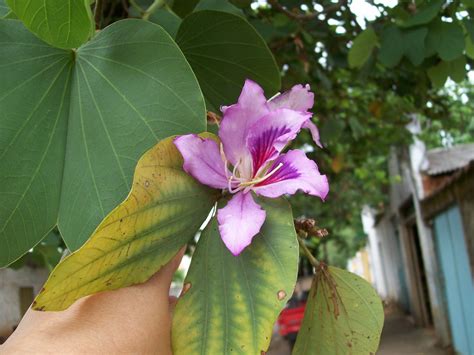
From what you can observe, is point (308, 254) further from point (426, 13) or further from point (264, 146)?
point (426, 13)

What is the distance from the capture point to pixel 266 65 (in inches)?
30.0

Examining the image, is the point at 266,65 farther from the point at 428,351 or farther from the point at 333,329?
the point at 428,351

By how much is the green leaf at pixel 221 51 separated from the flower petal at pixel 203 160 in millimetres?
258

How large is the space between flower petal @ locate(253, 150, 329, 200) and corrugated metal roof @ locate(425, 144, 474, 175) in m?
7.54

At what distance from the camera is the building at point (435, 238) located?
595cm

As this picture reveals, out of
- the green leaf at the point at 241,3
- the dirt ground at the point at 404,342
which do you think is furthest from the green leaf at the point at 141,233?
the dirt ground at the point at 404,342

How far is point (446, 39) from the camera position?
162cm

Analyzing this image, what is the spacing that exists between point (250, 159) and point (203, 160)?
0.04 meters

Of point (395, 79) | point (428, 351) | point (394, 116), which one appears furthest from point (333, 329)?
point (428, 351)

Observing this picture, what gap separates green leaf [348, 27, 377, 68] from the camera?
6.07 ft

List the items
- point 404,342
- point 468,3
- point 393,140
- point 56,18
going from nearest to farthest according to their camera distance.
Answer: point 56,18
point 468,3
point 393,140
point 404,342

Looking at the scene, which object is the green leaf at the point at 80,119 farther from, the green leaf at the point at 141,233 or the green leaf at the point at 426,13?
the green leaf at the point at 426,13

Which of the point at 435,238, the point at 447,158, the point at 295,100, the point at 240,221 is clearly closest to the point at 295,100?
the point at 295,100

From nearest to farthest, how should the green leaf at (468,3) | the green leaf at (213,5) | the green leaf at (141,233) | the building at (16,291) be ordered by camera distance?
the green leaf at (141,233), the green leaf at (213,5), the green leaf at (468,3), the building at (16,291)
